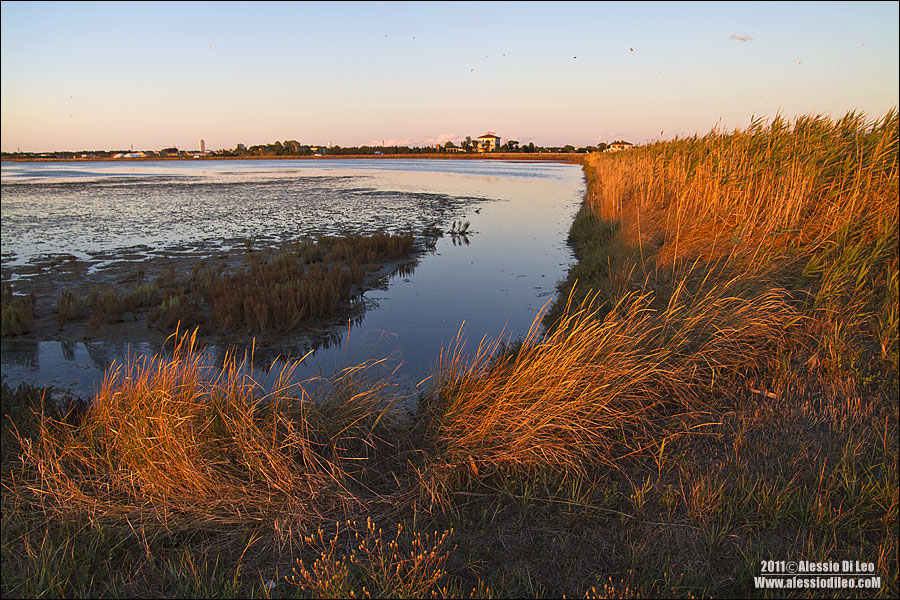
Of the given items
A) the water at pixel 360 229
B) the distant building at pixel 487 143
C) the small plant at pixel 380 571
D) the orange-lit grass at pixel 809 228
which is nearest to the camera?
the small plant at pixel 380 571

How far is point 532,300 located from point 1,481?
8.30 meters

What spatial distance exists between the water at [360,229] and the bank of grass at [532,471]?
6.17 feet

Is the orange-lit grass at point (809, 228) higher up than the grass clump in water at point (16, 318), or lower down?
higher up

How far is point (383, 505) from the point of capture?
3430mm

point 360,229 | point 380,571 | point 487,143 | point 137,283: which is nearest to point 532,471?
point 380,571

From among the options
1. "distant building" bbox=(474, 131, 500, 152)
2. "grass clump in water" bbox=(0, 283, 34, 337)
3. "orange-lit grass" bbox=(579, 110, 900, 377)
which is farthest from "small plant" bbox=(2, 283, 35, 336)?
"distant building" bbox=(474, 131, 500, 152)

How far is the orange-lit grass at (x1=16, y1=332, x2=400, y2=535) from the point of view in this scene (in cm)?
337

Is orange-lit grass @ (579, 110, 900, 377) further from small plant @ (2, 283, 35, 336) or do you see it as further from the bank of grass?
small plant @ (2, 283, 35, 336)

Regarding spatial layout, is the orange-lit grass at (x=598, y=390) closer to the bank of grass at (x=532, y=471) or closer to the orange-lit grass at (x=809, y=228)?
the bank of grass at (x=532, y=471)

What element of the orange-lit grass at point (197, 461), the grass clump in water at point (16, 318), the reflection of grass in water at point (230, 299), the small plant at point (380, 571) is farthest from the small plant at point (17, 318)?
the small plant at point (380, 571)

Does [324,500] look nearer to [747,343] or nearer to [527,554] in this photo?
[527,554]

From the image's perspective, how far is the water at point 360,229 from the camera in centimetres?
764

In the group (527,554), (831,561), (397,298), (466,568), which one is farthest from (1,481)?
(397,298)

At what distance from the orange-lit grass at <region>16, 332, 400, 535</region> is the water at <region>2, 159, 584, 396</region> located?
6.11ft
